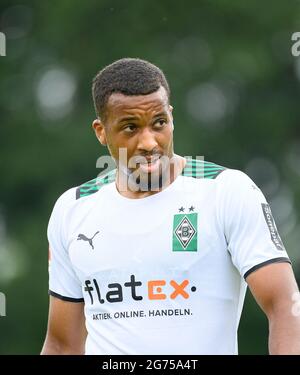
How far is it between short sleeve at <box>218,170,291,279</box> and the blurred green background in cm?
1118

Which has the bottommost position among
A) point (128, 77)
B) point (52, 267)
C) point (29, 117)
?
point (52, 267)

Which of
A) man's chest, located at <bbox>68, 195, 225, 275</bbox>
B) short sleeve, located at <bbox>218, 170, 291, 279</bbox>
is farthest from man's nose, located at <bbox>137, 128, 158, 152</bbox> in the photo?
short sleeve, located at <bbox>218, 170, 291, 279</bbox>

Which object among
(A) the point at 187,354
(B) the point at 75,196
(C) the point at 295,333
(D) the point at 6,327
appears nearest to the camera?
(C) the point at 295,333

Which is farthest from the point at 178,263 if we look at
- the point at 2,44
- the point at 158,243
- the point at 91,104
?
the point at 2,44

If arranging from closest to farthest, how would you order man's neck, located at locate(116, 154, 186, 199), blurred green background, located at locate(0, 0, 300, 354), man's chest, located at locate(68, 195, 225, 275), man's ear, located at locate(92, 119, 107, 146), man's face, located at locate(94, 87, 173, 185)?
man's chest, located at locate(68, 195, 225, 275)
man's face, located at locate(94, 87, 173, 185)
man's neck, located at locate(116, 154, 186, 199)
man's ear, located at locate(92, 119, 107, 146)
blurred green background, located at locate(0, 0, 300, 354)

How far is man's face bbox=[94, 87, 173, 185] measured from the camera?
6.40m

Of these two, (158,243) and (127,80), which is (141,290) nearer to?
(158,243)

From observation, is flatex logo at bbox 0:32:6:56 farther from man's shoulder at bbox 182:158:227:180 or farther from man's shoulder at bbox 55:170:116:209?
man's shoulder at bbox 182:158:227:180

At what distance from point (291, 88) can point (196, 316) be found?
1329cm

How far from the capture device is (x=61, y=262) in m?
6.82

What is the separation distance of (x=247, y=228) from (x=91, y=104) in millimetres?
12848
